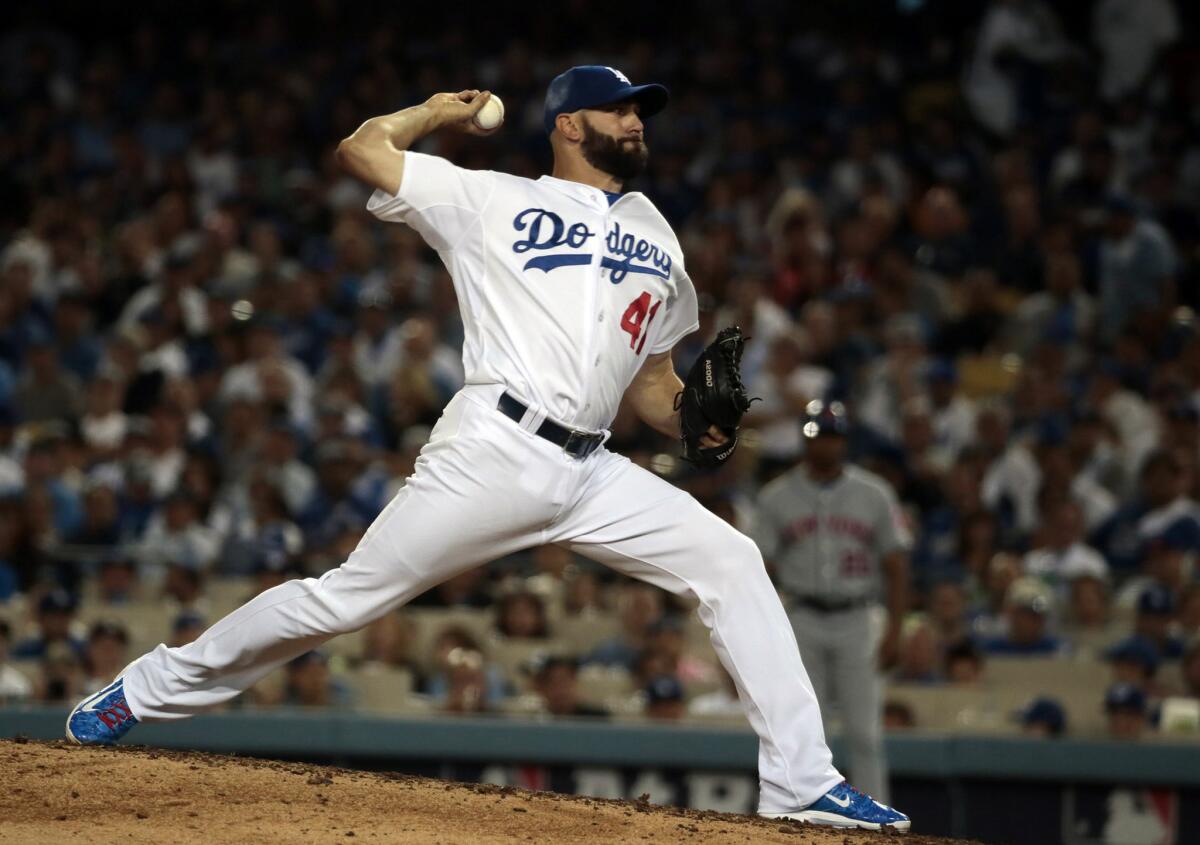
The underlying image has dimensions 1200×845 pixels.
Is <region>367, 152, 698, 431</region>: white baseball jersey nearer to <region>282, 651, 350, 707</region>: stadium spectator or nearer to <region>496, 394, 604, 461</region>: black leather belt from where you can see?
<region>496, 394, 604, 461</region>: black leather belt

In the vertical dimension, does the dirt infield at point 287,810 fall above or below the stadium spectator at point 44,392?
below

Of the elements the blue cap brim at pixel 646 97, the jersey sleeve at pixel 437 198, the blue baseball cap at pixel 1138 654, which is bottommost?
the blue baseball cap at pixel 1138 654

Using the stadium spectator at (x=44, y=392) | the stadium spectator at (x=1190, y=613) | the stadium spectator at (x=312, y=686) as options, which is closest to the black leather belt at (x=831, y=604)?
the stadium spectator at (x=1190, y=613)

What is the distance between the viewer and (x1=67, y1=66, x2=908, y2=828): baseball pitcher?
4.14 metres

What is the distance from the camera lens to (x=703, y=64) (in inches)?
508

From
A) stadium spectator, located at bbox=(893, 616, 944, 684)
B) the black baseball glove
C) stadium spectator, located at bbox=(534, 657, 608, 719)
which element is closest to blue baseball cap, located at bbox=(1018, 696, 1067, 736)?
stadium spectator, located at bbox=(893, 616, 944, 684)

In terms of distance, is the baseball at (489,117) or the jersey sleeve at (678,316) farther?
the jersey sleeve at (678,316)

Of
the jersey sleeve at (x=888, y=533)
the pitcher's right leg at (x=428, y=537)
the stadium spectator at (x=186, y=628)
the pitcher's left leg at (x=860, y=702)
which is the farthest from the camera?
the stadium spectator at (x=186, y=628)

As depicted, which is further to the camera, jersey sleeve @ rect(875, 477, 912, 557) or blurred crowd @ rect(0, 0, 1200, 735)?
blurred crowd @ rect(0, 0, 1200, 735)

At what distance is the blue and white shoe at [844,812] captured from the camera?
14.0 feet

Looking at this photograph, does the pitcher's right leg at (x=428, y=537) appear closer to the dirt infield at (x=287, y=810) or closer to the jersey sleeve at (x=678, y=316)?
the dirt infield at (x=287, y=810)

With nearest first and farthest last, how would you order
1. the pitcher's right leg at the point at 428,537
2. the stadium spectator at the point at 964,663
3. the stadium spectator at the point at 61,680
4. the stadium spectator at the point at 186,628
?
the pitcher's right leg at the point at 428,537, the stadium spectator at the point at 186,628, the stadium spectator at the point at 61,680, the stadium spectator at the point at 964,663

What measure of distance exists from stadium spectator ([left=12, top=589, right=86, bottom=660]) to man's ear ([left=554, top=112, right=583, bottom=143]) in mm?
4525

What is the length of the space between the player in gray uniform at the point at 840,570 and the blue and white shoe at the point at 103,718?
3.37 m
